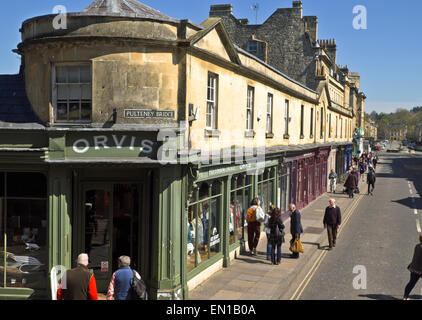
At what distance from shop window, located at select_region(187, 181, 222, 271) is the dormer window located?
363 centimetres

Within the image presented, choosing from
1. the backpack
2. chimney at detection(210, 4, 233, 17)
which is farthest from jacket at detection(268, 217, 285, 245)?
chimney at detection(210, 4, 233, 17)

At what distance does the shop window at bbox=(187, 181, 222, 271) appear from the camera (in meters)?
11.8

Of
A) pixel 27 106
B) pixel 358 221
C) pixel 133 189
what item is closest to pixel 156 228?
pixel 133 189

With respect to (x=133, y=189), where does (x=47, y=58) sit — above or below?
above

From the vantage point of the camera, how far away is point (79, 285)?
24.8 ft

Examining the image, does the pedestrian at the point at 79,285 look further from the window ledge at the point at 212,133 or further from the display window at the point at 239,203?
the display window at the point at 239,203

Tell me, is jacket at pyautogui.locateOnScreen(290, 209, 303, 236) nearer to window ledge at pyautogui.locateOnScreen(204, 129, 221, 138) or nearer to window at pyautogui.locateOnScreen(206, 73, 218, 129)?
window ledge at pyautogui.locateOnScreen(204, 129, 221, 138)

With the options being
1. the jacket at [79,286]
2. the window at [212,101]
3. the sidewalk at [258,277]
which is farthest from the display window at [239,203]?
the jacket at [79,286]

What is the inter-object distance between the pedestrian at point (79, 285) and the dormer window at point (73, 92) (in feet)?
12.9
